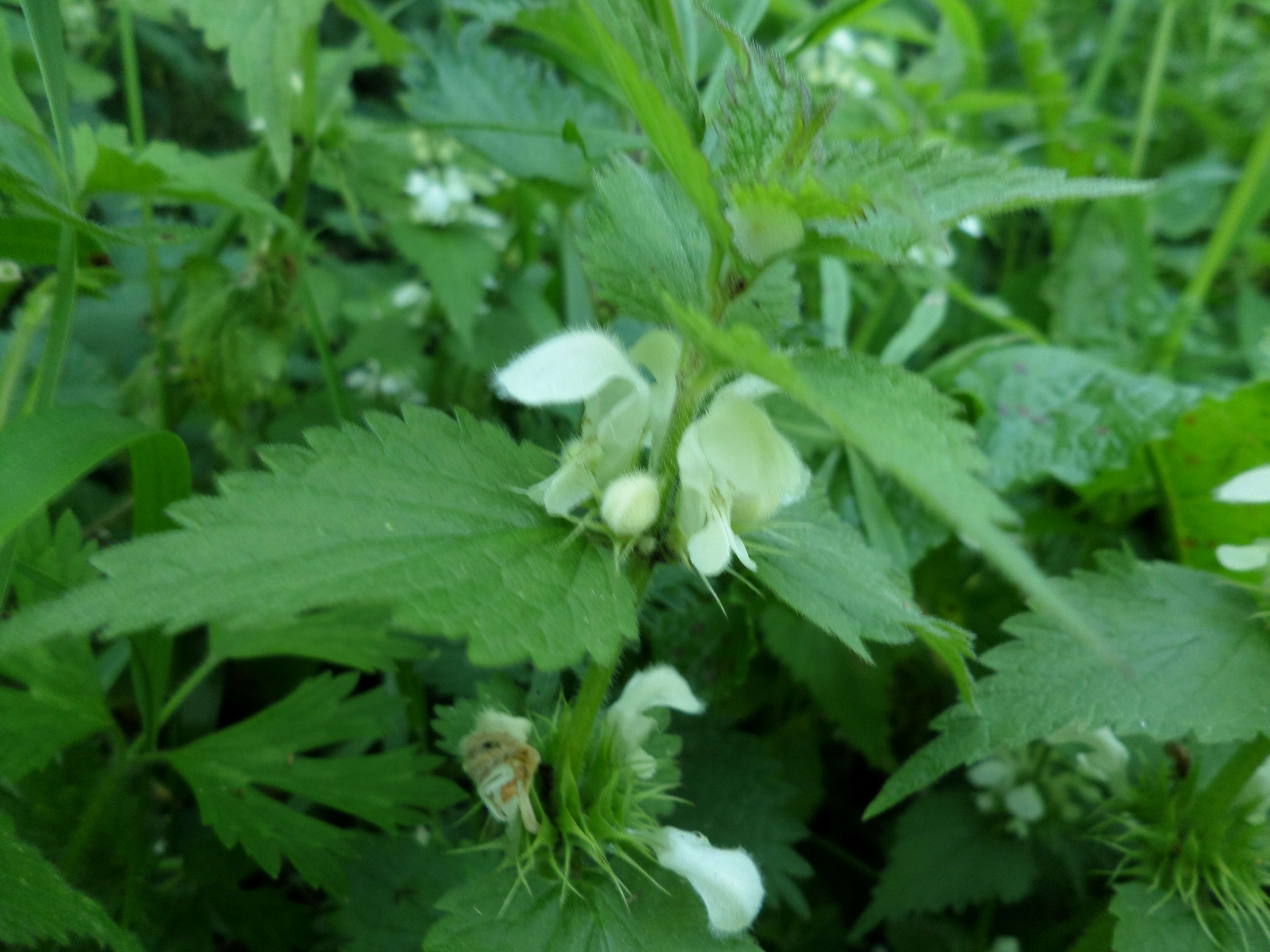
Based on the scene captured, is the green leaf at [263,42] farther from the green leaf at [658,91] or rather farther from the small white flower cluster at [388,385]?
the small white flower cluster at [388,385]

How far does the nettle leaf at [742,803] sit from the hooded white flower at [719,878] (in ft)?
0.96

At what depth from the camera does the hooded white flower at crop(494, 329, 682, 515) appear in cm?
44

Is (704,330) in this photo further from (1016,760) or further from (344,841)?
(1016,760)

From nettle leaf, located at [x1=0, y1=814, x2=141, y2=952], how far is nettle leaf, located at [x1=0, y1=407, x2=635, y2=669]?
200 millimetres

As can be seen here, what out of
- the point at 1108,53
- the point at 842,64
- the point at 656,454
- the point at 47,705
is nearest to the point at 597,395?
the point at 656,454

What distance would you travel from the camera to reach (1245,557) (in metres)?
0.62

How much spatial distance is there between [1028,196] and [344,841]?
0.64 meters

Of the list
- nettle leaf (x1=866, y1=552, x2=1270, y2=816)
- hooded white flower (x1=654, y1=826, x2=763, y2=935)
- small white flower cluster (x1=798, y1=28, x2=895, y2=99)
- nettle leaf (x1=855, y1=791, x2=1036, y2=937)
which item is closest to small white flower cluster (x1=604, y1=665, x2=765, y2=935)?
hooded white flower (x1=654, y1=826, x2=763, y2=935)

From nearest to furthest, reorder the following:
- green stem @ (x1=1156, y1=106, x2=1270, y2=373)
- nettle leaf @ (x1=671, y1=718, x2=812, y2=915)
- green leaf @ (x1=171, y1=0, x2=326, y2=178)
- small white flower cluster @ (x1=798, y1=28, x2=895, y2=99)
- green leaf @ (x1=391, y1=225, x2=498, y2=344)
→ green leaf @ (x1=171, y1=0, x2=326, y2=178), nettle leaf @ (x1=671, y1=718, x2=812, y2=915), green leaf @ (x1=391, y1=225, x2=498, y2=344), green stem @ (x1=1156, y1=106, x2=1270, y2=373), small white flower cluster @ (x1=798, y1=28, x2=895, y2=99)

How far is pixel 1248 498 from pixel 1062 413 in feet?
1.43

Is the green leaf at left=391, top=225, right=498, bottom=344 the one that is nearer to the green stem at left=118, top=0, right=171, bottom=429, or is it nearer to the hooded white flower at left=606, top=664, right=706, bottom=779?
the green stem at left=118, top=0, right=171, bottom=429

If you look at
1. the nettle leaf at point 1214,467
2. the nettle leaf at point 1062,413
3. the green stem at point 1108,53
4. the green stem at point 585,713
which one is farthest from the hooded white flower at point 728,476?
the green stem at point 1108,53

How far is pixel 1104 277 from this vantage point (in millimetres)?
1527

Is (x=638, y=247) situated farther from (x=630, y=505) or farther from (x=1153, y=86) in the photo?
(x=1153, y=86)
